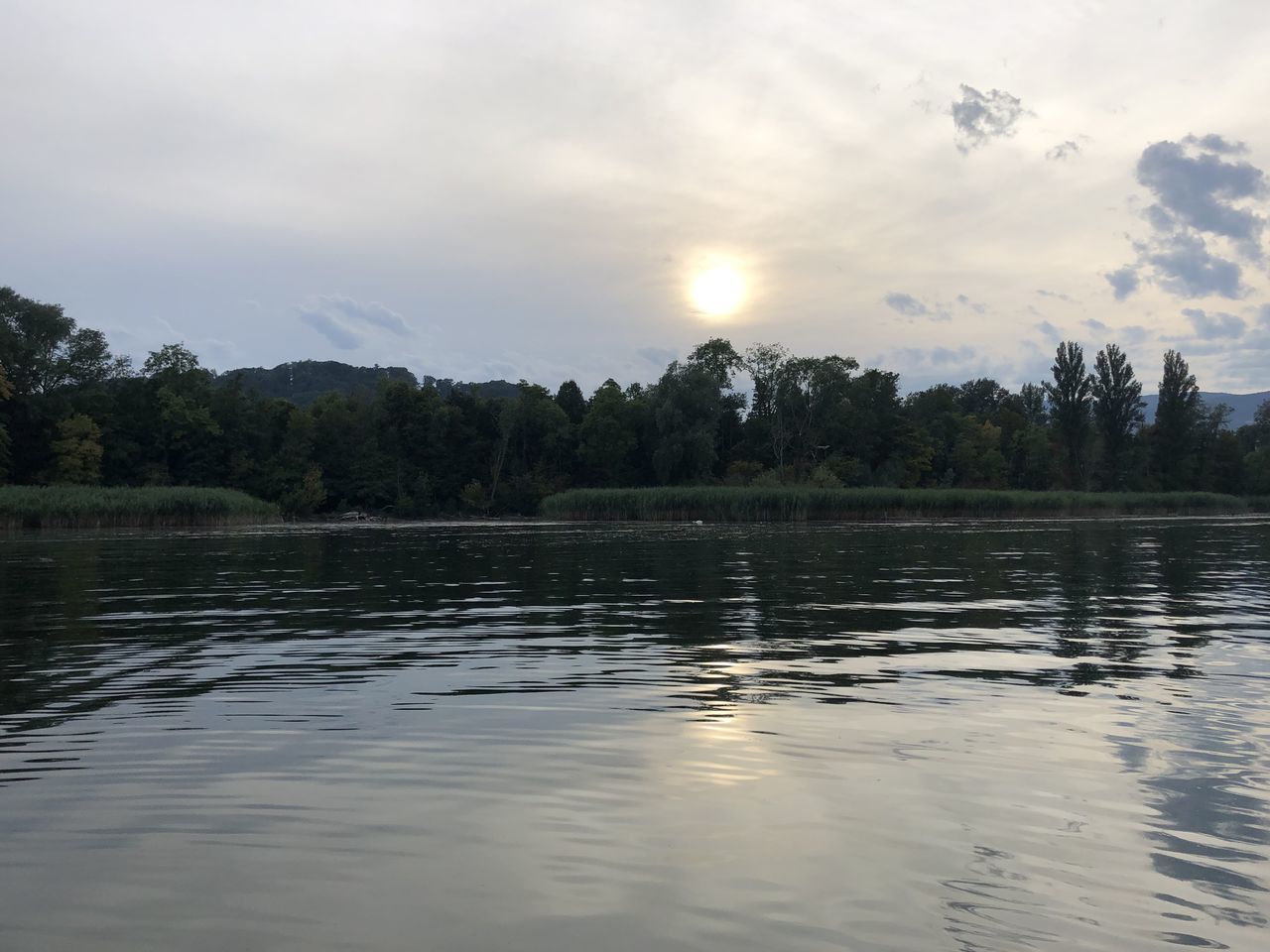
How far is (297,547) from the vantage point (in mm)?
37938

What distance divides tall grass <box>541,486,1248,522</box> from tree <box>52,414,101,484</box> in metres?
38.4

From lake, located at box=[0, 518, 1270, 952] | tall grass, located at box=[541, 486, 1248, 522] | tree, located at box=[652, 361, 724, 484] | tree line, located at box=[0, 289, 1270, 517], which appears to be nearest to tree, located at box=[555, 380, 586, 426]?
tree line, located at box=[0, 289, 1270, 517]

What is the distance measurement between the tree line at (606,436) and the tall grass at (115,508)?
99.2 ft

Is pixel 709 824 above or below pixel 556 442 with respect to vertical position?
below

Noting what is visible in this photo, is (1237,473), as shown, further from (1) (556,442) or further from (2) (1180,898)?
(2) (1180,898)

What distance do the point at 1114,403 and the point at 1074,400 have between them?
16.2 feet

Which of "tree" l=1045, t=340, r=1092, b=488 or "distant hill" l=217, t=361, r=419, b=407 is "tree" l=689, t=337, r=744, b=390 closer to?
"tree" l=1045, t=340, r=1092, b=488

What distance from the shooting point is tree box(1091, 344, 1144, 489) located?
10606 cm

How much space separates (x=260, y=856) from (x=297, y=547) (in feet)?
113

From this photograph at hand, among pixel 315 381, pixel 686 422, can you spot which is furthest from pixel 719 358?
pixel 315 381

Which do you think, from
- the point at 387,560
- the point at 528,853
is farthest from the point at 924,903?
the point at 387,560

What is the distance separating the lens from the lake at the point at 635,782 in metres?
4.50

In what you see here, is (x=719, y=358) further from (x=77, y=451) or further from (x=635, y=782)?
(x=635, y=782)

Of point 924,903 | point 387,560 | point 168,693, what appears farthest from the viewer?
point 387,560
